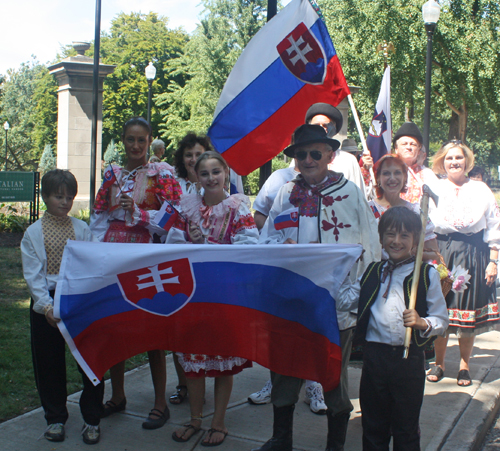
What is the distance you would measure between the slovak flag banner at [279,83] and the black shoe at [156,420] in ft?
6.39

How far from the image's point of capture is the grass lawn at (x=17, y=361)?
4.27m

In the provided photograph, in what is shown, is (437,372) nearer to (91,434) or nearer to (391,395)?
(391,395)

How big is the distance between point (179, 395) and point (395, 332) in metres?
2.02

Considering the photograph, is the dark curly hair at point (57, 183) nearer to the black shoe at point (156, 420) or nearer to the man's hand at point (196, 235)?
the man's hand at point (196, 235)

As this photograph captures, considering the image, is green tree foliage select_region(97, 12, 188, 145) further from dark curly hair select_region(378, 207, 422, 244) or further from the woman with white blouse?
dark curly hair select_region(378, 207, 422, 244)

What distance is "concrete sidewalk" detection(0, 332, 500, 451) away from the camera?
3.62m

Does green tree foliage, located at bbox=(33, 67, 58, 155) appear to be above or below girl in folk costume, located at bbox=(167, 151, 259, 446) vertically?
above

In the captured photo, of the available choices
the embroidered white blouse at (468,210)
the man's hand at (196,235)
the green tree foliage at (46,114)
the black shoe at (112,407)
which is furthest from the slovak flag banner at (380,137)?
the green tree foliage at (46,114)

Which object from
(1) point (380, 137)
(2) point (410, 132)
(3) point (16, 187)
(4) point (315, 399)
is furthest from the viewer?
(3) point (16, 187)

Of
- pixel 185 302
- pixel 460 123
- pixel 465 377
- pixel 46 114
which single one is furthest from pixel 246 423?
pixel 46 114

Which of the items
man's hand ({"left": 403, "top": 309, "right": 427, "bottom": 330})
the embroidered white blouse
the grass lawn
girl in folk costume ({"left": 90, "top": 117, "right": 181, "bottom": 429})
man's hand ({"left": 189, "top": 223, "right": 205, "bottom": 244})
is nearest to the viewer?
man's hand ({"left": 403, "top": 309, "right": 427, "bottom": 330})

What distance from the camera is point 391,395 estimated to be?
3.08 metres

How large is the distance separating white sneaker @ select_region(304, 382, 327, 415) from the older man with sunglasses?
33.4 inches

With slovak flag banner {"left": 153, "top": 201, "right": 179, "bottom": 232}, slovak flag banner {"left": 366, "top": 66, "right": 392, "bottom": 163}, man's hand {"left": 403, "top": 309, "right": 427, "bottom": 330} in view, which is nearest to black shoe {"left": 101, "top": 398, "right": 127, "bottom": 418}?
slovak flag banner {"left": 153, "top": 201, "right": 179, "bottom": 232}
